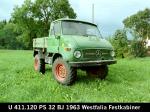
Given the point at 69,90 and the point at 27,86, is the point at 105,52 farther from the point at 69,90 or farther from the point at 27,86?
the point at 27,86

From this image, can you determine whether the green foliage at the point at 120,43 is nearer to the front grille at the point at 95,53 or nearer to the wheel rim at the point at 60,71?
the front grille at the point at 95,53

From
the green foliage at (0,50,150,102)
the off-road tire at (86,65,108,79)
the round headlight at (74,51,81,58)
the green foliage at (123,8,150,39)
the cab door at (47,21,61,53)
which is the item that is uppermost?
the green foliage at (123,8,150,39)

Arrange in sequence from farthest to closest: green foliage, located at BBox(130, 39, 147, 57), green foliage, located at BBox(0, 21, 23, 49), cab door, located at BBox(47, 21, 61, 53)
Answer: green foliage, located at BBox(0, 21, 23, 49), green foliage, located at BBox(130, 39, 147, 57), cab door, located at BBox(47, 21, 61, 53)

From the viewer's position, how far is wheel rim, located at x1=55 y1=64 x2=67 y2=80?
37.8 ft

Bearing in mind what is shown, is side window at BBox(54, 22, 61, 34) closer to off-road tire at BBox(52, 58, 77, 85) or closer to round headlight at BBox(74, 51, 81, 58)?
off-road tire at BBox(52, 58, 77, 85)

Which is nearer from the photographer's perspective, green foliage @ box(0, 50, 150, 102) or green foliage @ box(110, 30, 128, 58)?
green foliage @ box(0, 50, 150, 102)

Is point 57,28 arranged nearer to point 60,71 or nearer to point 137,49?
point 60,71

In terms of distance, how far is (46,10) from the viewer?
64.6 m

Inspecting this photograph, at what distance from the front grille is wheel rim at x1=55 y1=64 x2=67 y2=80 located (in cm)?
93

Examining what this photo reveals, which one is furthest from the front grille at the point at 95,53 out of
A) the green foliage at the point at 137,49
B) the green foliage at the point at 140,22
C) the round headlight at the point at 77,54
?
the green foliage at the point at 140,22

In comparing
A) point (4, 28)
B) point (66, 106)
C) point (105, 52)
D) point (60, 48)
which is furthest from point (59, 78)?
point (4, 28)

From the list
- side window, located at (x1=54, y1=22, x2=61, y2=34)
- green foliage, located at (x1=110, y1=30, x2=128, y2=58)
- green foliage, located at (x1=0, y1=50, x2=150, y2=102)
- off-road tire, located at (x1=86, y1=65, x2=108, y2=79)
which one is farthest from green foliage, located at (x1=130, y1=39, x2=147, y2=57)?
side window, located at (x1=54, y1=22, x2=61, y2=34)

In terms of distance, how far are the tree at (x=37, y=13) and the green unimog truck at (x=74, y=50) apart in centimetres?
5007

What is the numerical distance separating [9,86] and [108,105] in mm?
4675
